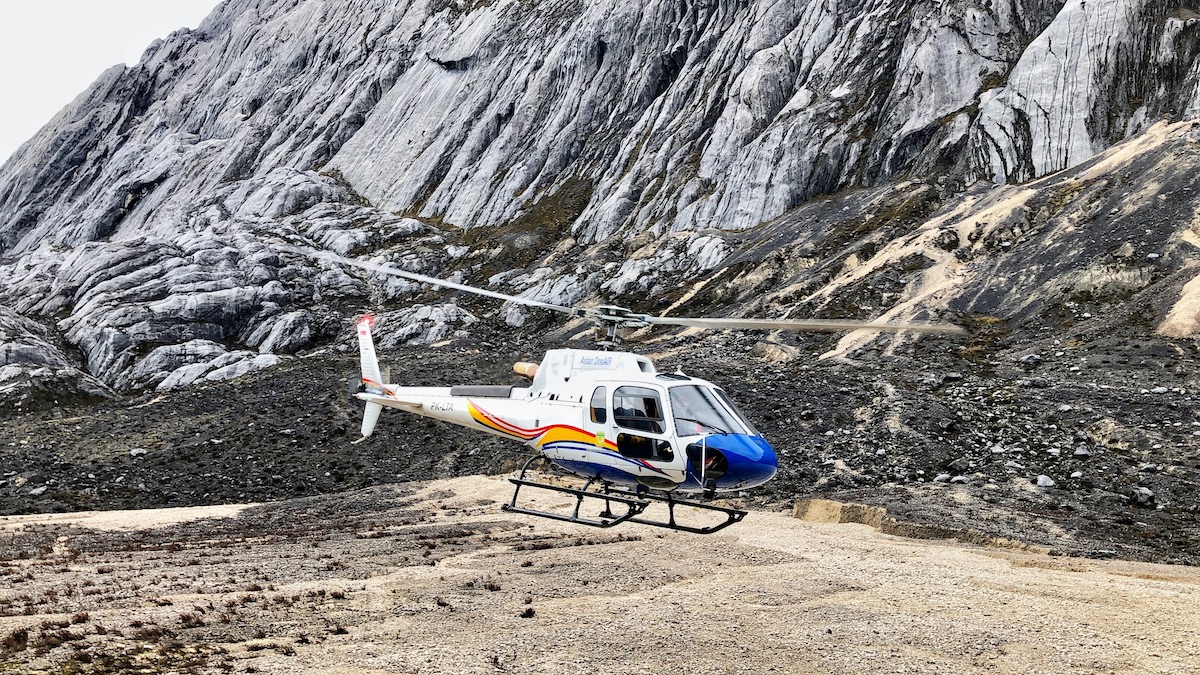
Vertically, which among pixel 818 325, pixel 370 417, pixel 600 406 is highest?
pixel 818 325

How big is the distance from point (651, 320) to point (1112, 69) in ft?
183

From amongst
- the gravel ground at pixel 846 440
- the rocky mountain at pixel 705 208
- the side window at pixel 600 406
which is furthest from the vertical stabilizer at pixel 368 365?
the rocky mountain at pixel 705 208

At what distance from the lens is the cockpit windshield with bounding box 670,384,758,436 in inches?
585

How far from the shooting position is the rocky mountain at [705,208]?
123 feet

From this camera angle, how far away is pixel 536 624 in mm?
13883

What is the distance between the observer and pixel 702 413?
15.0 m

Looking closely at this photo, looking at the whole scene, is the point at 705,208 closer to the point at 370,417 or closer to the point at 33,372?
the point at 370,417

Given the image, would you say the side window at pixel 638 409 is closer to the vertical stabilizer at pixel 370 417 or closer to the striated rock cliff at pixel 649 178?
the vertical stabilizer at pixel 370 417

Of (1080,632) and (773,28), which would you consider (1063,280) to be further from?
(773,28)

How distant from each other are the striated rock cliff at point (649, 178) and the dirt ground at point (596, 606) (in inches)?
948

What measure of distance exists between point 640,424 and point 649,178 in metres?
63.7

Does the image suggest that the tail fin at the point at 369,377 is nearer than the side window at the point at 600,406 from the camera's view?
No

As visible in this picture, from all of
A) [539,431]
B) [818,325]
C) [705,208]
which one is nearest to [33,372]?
[705,208]

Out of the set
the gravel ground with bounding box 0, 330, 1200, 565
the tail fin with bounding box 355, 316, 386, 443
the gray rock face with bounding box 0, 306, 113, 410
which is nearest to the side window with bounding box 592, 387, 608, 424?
the tail fin with bounding box 355, 316, 386, 443
